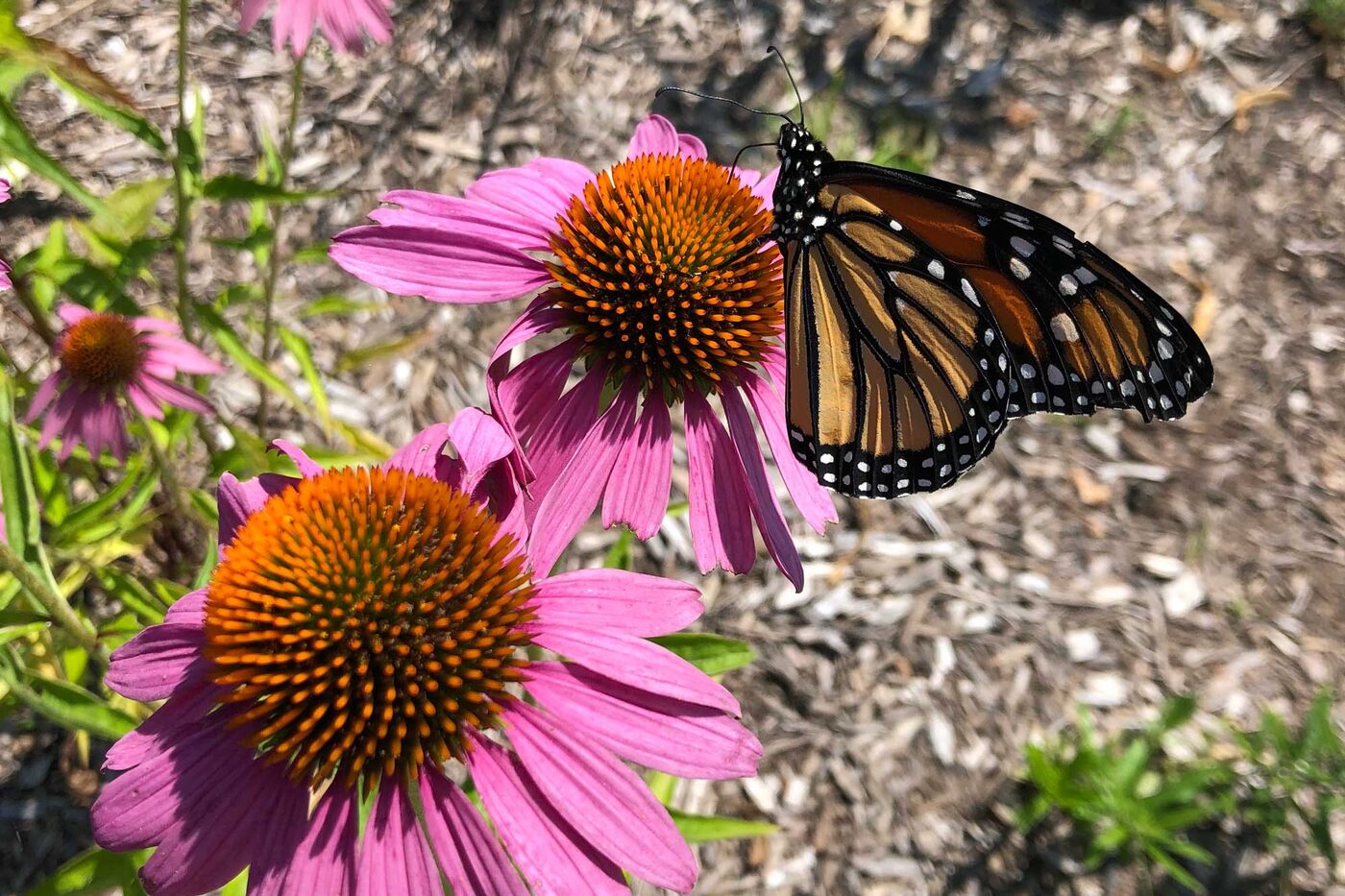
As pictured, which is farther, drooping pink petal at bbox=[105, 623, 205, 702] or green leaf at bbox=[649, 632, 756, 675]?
green leaf at bbox=[649, 632, 756, 675]

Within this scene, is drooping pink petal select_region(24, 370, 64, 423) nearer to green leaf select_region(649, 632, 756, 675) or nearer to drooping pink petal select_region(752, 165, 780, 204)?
green leaf select_region(649, 632, 756, 675)

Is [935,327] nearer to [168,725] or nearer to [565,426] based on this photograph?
[565,426]

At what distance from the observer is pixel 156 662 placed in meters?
1.25

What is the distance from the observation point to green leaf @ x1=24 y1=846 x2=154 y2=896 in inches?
55.8

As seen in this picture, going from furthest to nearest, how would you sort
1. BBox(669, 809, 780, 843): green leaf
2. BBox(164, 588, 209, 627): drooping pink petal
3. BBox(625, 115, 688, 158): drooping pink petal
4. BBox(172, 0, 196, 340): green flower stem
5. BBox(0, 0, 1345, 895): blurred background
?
BBox(0, 0, 1345, 895): blurred background
BBox(625, 115, 688, 158): drooping pink petal
BBox(669, 809, 780, 843): green leaf
BBox(172, 0, 196, 340): green flower stem
BBox(164, 588, 209, 627): drooping pink petal

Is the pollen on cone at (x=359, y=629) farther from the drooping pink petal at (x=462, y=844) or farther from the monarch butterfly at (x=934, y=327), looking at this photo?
the monarch butterfly at (x=934, y=327)

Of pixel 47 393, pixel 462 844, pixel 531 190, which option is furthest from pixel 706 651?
pixel 47 393

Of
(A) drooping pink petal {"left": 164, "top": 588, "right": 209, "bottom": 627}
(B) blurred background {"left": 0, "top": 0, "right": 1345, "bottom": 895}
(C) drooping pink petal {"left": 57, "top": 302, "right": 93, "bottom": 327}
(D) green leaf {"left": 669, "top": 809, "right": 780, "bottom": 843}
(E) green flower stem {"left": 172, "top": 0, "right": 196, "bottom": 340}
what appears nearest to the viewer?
(A) drooping pink petal {"left": 164, "top": 588, "right": 209, "bottom": 627}

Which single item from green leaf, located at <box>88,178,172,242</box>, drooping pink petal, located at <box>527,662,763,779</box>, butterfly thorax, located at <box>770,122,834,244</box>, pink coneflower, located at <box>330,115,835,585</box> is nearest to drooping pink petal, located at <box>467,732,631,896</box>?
drooping pink petal, located at <box>527,662,763,779</box>

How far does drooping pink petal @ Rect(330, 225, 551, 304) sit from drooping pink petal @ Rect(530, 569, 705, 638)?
19.8 inches

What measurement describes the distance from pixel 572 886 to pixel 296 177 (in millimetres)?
2635

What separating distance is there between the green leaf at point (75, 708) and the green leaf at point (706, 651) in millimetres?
867

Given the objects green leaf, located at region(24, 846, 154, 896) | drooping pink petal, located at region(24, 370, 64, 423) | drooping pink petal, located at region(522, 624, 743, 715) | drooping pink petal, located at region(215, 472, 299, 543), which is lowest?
green leaf, located at region(24, 846, 154, 896)

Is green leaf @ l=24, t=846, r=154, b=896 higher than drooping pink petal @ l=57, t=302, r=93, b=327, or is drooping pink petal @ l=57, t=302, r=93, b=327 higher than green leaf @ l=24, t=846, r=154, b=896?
drooping pink petal @ l=57, t=302, r=93, b=327
